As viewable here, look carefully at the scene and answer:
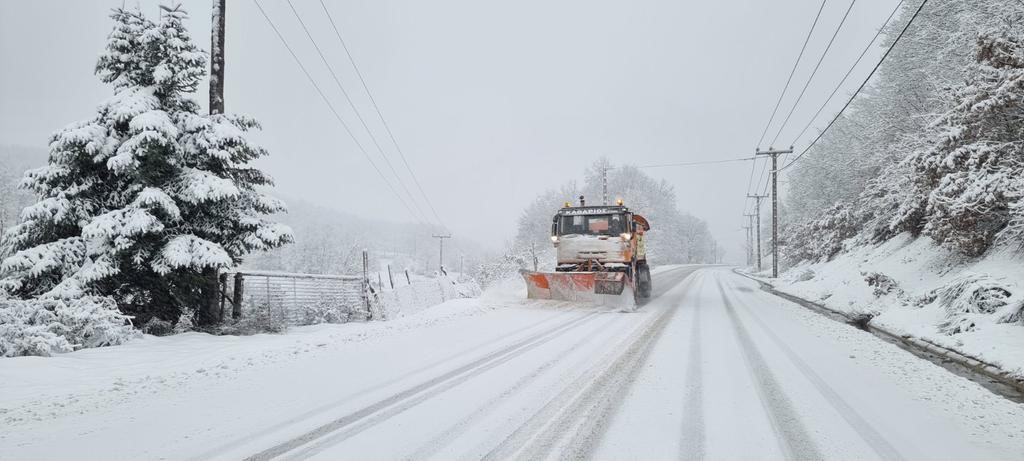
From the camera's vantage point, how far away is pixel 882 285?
38.8ft

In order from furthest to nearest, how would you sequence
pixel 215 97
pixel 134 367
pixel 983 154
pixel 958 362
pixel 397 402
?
pixel 215 97
pixel 983 154
pixel 958 362
pixel 134 367
pixel 397 402

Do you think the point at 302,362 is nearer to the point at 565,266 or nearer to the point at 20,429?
the point at 20,429

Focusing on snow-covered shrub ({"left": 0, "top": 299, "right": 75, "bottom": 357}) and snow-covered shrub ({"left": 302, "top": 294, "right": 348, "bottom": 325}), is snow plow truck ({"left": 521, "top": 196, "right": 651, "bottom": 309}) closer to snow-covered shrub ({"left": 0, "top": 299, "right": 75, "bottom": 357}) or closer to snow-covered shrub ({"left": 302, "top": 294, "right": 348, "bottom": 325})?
snow-covered shrub ({"left": 302, "top": 294, "right": 348, "bottom": 325})

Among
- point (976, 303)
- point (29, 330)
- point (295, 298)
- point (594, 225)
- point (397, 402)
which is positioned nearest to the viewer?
point (397, 402)

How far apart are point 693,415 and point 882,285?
11157 mm

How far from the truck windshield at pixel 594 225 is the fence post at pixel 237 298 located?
28.3 feet

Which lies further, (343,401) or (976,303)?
(976,303)

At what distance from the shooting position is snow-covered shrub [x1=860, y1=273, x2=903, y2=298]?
1164cm

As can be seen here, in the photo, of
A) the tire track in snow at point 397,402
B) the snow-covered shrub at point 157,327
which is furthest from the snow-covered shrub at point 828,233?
the snow-covered shrub at point 157,327

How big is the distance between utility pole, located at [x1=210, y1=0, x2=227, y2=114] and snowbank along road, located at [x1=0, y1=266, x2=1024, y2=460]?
19.8 feet

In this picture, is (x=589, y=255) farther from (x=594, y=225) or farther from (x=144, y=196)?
(x=144, y=196)

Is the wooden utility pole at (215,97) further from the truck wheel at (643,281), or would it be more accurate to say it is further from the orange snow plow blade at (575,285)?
the truck wheel at (643,281)

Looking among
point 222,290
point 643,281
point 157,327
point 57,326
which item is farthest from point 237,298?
point 643,281

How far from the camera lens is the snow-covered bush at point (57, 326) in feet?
18.8
